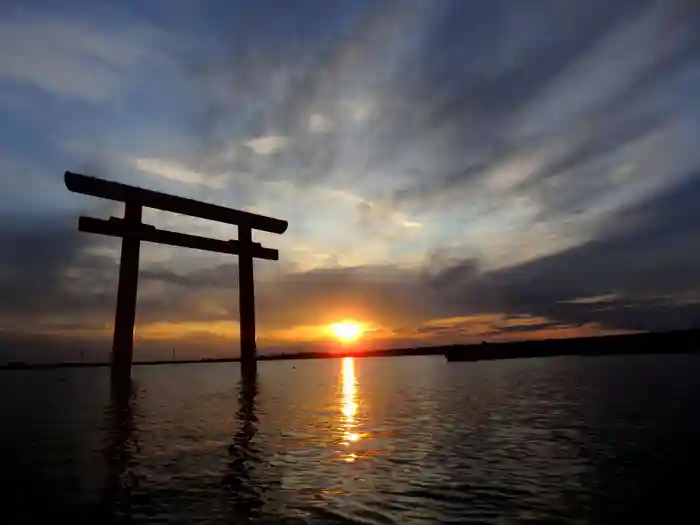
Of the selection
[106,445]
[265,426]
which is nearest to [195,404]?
[265,426]

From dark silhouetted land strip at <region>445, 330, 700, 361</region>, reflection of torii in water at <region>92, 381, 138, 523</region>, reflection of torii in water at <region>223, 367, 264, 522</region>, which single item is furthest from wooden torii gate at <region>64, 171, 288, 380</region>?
dark silhouetted land strip at <region>445, 330, 700, 361</region>

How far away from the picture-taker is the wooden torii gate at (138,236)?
24031 mm

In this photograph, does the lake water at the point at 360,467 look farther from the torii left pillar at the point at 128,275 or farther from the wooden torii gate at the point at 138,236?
the wooden torii gate at the point at 138,236

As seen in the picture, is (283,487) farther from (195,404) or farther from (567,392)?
(567,392)

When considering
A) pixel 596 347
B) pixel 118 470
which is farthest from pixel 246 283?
pixel 596 347

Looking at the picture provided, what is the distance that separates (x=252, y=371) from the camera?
36.3 metres

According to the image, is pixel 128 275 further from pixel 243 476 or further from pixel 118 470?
pixel 243 476

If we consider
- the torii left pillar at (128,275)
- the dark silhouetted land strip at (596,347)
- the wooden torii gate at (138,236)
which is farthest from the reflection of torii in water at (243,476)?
the dark silhouetted land strip at (596,347)

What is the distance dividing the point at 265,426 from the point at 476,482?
853cm

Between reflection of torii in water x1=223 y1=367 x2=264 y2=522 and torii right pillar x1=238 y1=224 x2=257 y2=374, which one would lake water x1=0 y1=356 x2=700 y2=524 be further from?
torii right pillar x1=238 y1=224 x2=257 y2=374

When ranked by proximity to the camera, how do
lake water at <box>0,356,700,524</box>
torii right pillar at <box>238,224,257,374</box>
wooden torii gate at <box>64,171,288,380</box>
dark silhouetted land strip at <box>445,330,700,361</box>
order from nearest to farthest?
lake water at <box>0,356,700,524</box>
wooden torii gate at <box>64,171,288,380</box>
torii right pillar at <box>238,224,257,374</box>
dark silhouetted land strip at <box>445,330,700,361</box>

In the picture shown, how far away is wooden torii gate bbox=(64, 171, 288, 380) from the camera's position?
24031 millimetres

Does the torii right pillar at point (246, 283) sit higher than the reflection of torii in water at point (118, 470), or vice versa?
the torii right pillar at point (246, 283)

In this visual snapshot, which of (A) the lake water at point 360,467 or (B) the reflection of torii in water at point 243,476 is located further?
(B) the reflection of torii in water at point 243,476
